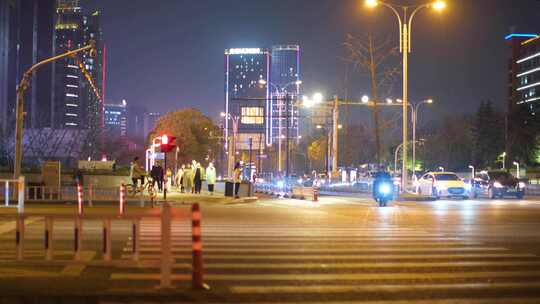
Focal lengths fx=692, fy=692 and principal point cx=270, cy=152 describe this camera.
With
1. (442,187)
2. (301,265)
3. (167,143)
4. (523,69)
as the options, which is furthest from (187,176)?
(523,69)

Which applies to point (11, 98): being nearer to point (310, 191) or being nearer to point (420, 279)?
point (310, 191)

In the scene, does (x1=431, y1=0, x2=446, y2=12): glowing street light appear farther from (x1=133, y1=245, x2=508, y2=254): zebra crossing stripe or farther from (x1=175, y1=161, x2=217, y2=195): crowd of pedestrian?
(x1=133, y1=245, x2=508, y2=254): zebra crossing stripe

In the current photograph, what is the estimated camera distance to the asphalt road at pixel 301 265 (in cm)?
939

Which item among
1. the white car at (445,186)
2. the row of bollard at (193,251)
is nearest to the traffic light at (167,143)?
the white car at (445,186)

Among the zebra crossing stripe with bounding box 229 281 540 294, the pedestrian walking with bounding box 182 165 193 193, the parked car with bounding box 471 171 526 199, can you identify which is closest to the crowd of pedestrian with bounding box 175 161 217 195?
the pedestrian walking with bounding box 182 165 193 193

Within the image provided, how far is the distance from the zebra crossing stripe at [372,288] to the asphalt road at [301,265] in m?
0.01

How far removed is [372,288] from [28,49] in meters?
143

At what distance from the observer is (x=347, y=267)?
38.9ft

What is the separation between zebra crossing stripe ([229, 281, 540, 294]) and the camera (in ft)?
31.7

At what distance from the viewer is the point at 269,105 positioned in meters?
73.8

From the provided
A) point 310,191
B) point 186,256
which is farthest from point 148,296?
point 310,191

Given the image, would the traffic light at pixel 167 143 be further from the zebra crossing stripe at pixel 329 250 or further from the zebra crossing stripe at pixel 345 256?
the zebra crossing stripe at pixel 345 256

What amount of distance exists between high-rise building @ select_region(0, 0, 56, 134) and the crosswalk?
349 feet

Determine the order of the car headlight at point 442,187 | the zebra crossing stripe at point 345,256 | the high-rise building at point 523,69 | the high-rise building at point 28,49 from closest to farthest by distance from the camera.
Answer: the zebra crossing stripe at point 345,256
the car headlight at point 442,187
the high-rise building at point 28,49
the high-rise building at point 523,69
